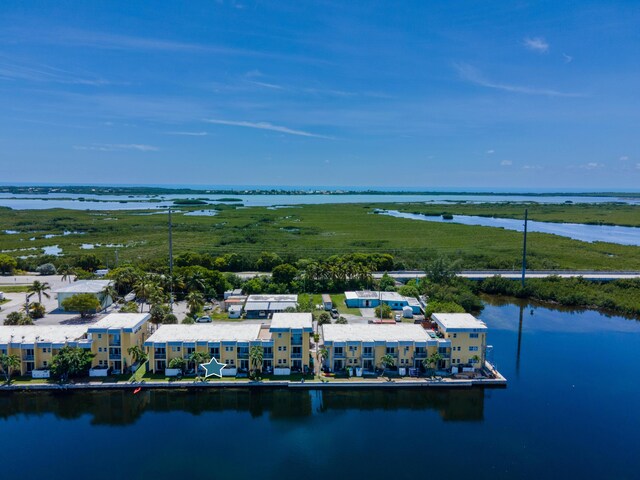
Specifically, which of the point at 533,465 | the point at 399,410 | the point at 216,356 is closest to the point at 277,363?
the point at 216,356

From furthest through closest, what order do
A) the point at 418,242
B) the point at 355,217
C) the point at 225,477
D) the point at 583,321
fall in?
the point at 355,217 → the point at 418,242 → the point at 583,321 → the point at 225,477

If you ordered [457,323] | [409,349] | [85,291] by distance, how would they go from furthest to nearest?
1. [85,291]
2. [457,323]
3. [409,349]

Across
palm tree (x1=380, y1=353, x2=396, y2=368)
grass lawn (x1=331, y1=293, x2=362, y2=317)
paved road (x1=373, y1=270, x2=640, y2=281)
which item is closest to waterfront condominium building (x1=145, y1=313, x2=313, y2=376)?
palm tree (x1=380, y1=353, x2=396, y2=368)

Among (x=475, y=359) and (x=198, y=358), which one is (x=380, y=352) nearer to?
(x=475, y=359)

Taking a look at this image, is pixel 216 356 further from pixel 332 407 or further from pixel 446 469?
pixel 446 469

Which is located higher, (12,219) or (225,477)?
(12,219)

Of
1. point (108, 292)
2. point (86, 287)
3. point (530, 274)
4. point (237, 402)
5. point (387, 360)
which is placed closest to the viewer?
point (237, 402)

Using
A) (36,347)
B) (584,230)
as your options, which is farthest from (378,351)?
(584,230)
